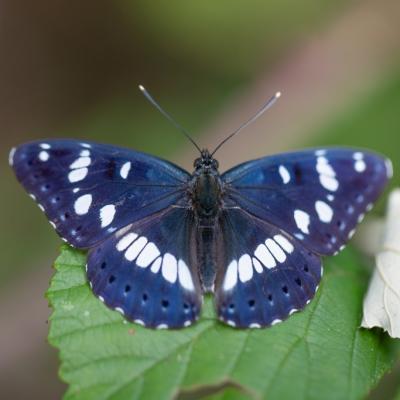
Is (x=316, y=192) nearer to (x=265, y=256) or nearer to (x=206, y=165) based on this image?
(x=265, y=256)

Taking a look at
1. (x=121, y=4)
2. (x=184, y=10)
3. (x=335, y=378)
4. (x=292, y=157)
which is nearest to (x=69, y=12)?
(x=121, y=4)

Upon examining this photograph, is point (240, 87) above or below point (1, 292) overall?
above

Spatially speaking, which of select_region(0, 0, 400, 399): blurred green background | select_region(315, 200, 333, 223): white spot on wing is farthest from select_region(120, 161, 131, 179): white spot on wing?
select_region(0, 0, 400, 399): blurred green background

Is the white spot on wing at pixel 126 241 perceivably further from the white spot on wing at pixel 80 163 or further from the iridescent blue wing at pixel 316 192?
the iridescent blue wing at pixel 316 192

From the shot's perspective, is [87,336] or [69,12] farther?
[69,12]

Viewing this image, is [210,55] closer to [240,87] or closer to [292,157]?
[240,87]

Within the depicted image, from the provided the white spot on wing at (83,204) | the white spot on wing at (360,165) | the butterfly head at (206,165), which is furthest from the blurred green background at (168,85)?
the white spot on wing at (83,204)

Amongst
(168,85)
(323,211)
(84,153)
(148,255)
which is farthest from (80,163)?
(168,85)
